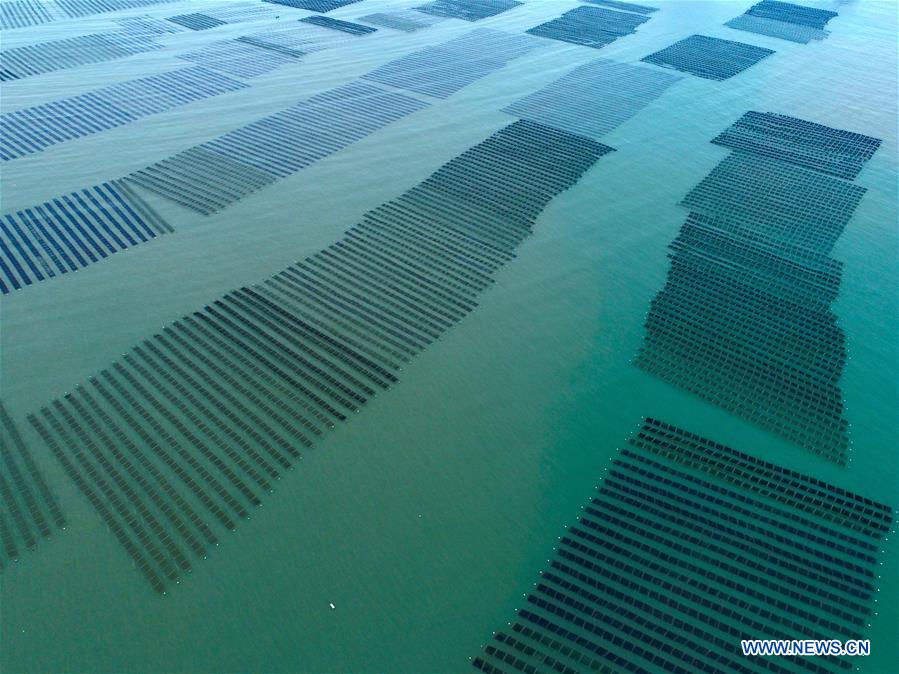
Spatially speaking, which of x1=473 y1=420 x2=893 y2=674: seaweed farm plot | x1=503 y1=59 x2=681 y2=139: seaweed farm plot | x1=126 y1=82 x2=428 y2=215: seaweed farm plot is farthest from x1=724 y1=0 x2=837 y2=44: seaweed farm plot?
x1=473 y1=420 x2=893 y2=674: seaweed farm plot

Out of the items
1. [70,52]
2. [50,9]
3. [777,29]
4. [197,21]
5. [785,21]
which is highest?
[785,21]

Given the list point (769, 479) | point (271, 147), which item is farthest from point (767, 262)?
point (271, 147)

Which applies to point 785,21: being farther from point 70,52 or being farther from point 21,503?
point 21,503

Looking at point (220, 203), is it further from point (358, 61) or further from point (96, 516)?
point (358, 61)

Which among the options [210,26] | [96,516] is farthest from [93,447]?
[210,26]

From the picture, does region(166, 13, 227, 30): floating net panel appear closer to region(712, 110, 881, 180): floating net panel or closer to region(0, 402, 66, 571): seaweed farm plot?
region(712, 110, 881, 180): floating net panel

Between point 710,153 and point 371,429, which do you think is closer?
point 371,429
